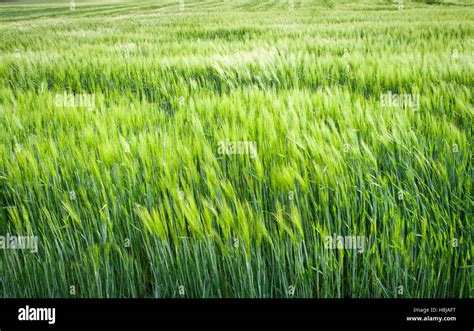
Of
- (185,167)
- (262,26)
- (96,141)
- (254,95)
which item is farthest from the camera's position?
(262,26)

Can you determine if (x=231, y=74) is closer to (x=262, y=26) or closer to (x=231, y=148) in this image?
(x=231, y=148)

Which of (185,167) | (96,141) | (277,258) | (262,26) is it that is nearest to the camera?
(277,258)

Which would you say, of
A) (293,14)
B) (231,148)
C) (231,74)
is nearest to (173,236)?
(231,148)

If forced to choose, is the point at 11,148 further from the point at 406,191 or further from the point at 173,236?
the point at 406,191

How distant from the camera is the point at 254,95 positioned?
54.9 inches

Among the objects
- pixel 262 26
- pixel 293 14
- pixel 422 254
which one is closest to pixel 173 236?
pixel 422 254

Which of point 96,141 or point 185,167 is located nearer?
point 185,167

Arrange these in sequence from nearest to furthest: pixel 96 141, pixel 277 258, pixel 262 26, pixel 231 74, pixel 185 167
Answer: pixel 277 258, pixel 185 167, pixel 96 141, pixel 231 74, pixel 262 26

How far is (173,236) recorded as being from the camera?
870mm
